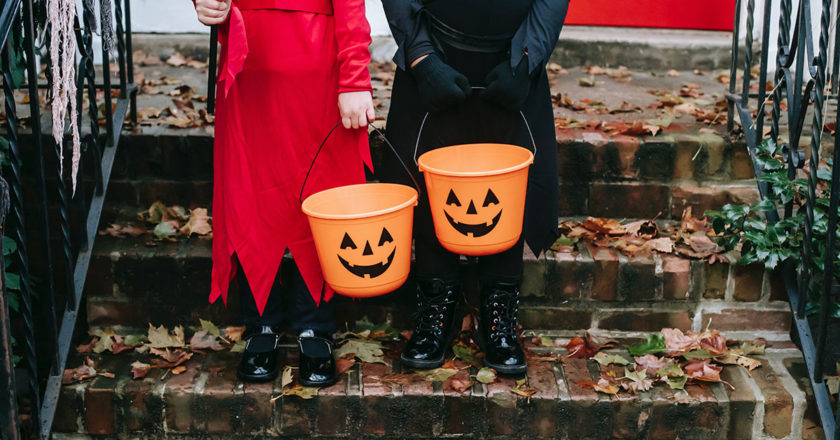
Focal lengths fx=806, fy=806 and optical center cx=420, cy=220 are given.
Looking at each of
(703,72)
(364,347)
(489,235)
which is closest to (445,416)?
(364,347)

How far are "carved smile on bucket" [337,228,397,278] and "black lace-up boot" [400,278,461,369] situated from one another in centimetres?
45

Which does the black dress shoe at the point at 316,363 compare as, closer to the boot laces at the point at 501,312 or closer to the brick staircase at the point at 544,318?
the brick staircase at the point at 544,318

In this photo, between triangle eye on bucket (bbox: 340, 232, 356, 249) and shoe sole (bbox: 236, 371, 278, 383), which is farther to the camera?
shoe sole (bbox: 236, 371, 278, 383)

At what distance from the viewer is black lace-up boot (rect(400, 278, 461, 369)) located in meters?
2.78

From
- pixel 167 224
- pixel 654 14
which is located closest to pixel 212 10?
pixel 167 224

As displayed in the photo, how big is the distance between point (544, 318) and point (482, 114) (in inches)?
36.0

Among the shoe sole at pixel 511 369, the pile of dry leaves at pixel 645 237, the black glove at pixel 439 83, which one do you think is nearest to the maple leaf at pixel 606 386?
the shoe sole at pixel 511 369

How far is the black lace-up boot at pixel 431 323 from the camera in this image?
2.78m

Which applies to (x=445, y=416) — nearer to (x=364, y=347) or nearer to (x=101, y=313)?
(x=364, y=347)

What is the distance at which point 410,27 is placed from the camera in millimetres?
2438

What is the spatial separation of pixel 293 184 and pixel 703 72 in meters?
3.21

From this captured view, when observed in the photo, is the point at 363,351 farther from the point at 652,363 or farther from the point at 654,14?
the point at 654,14

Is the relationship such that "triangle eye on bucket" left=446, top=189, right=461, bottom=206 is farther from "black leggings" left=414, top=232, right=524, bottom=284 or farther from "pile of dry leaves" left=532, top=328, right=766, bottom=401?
"pile of dry leaves" left=532, top=328, right=766, bottom=401

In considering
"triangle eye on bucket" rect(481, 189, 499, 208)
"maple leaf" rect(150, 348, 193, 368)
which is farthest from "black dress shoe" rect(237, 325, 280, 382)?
"triangle eye on bucket" rect(481, 189, 499, 208)
